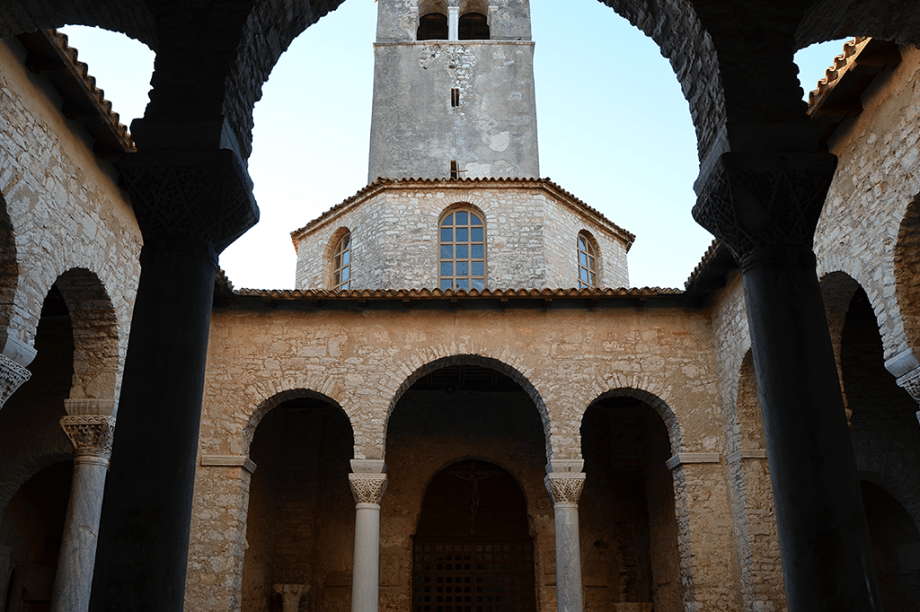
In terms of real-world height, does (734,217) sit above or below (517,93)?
below

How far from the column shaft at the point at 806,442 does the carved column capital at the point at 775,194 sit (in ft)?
0.33

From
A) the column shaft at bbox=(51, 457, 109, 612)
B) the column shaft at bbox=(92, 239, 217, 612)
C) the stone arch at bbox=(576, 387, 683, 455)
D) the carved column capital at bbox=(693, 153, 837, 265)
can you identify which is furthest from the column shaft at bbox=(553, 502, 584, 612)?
the column shaft at bbox=(92, 239, 217, 612)

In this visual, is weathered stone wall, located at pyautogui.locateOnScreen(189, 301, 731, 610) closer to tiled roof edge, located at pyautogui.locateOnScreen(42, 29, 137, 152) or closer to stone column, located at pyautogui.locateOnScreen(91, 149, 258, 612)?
tiled roof edge, located at pyautogui.locateOnScreen(42, 29, 137, 152)

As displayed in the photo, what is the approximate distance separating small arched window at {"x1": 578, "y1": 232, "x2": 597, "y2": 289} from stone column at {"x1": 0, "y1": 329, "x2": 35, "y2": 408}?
38.7 feet

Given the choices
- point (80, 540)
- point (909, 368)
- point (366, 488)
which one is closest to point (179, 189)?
point (80, 540)

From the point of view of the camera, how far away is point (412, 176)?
17375mm

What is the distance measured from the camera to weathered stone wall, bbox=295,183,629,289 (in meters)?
15.9

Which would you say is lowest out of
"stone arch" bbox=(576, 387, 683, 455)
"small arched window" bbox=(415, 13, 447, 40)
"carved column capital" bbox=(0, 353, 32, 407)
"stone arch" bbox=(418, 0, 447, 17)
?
"carved column capital" bbox=(0, 353, 32, 407)

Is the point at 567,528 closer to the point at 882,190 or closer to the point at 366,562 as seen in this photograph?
the point at 366,562

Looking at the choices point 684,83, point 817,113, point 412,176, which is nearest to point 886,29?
point 684,83

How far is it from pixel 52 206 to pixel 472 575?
1005cm

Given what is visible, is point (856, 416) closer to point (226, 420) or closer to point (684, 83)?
point (684, 83)

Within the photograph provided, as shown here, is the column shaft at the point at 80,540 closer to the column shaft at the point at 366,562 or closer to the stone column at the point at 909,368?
the column shaft at the point at 366,562

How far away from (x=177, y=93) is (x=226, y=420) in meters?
7.78
